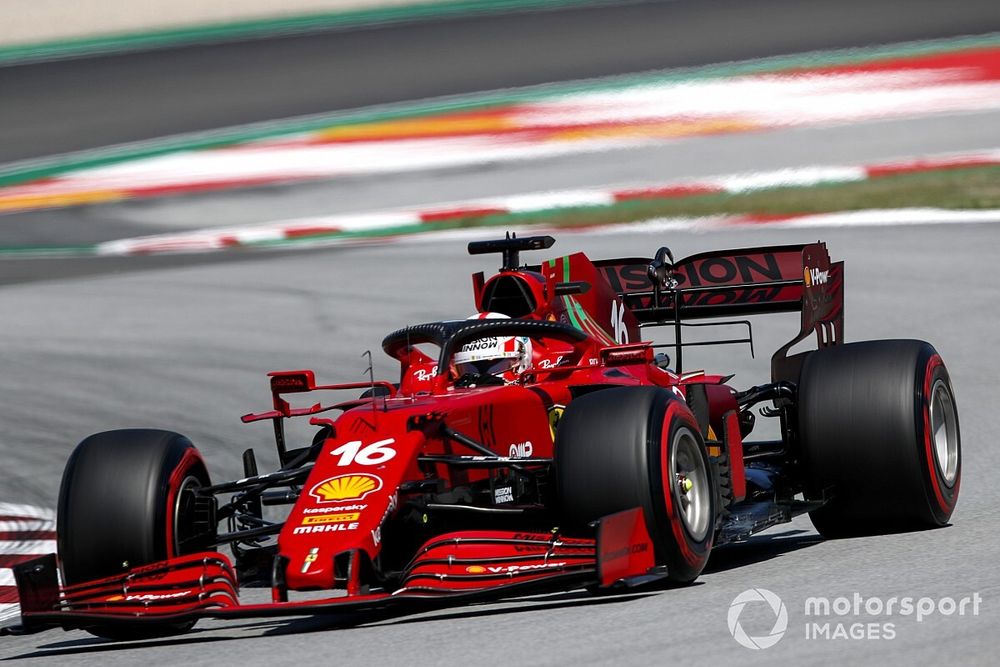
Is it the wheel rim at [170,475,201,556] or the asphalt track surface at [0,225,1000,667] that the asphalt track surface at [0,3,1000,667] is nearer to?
the asphalt track surface at [0,225,1000,667]

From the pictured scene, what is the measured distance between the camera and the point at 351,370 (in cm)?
1329

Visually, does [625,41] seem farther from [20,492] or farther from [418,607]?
[418,607]

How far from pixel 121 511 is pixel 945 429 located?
13.3 feet

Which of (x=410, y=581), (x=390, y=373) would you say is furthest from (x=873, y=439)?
(x=390, y=373)

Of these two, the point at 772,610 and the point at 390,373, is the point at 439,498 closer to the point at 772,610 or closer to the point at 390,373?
the point at 772,610

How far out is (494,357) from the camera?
7863mm

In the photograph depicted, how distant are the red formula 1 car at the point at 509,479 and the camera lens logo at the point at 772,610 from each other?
1.27 feet

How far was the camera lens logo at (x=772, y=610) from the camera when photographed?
5.27 m

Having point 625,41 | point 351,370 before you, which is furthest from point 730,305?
point 625,41

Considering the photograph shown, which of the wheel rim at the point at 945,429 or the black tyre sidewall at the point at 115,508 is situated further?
the wheel rim at the point at 945,429

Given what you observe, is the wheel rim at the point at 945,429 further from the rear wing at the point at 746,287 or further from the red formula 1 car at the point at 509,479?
the rear wing at the point at 746,287

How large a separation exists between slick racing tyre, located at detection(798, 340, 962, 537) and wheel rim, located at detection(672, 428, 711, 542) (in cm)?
110

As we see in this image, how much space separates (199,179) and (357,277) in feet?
28.4

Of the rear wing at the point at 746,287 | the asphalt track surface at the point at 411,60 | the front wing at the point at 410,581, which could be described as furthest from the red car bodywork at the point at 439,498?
the asphalt track surface at the point at 411,60
